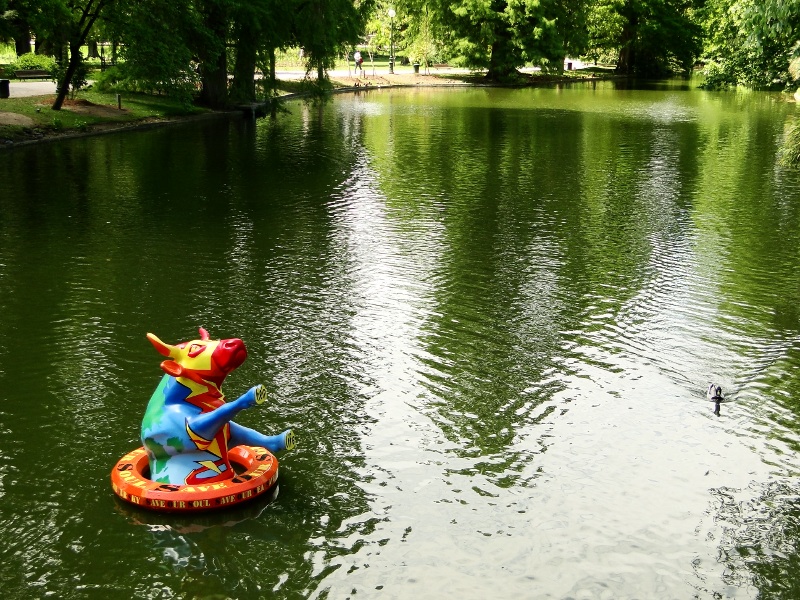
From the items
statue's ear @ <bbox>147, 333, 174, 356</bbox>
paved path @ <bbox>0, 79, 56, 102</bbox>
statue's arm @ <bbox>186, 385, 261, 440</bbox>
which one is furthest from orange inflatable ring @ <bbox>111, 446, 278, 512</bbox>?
paved path @ <bbox>0, 79, 56, 102</bbox>

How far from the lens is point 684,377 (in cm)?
1198

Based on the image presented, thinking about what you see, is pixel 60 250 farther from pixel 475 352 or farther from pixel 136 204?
pixel 475 352

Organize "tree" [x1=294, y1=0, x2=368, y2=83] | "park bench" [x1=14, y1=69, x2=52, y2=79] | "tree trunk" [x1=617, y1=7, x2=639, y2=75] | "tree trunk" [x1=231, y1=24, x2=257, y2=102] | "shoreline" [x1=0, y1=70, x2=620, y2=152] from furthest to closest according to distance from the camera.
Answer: "tree trunk" [x1=617, y1=7, x2=639, y2=75] → "park bench" [x1=14, y1=69, x2=52, y2=79] → "tree" [x1=294, y1=0, x2=368, y2=83] → "tree trunk" [x1=231, y1=24, x2=257, y2=102] → "shoreline" [x1=0, y1=70, x2=620, y2=152]

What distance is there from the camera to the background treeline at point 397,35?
3259 cm

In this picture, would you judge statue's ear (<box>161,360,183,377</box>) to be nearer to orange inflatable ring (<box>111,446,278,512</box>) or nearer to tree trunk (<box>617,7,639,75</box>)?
orange inflatable ring (<box>111,446,278,512</box>)

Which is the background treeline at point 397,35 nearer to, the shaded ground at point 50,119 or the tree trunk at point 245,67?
the tree trunk at point 245,67

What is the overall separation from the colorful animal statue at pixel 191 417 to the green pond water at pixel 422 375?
0.48m

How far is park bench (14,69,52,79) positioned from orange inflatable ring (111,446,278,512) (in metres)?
40.7

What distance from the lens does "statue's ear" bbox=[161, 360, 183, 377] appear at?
8.33 meters

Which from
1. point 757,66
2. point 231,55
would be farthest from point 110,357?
point 757,66

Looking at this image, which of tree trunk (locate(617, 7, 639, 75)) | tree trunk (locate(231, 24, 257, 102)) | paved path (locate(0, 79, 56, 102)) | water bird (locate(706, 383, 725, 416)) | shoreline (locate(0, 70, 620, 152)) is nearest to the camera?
water bird (locate(706, 383, 725, 416))

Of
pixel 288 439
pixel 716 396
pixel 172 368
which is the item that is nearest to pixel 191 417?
pixel 172 368

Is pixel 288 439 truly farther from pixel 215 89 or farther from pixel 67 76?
pixel 215 89

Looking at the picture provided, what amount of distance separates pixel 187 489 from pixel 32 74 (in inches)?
1685
